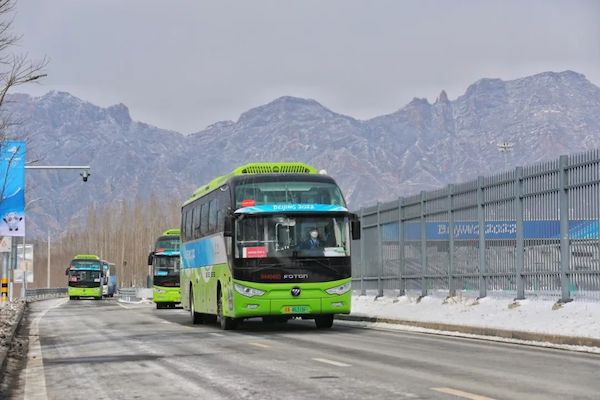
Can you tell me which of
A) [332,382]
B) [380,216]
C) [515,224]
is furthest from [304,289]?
[332,382]

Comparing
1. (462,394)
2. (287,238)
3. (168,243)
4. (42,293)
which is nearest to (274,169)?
(287,238)

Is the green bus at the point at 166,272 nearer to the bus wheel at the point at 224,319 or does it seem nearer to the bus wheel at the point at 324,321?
the bus wheel at the point at 224,319

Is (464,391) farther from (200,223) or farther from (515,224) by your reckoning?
(200,223)

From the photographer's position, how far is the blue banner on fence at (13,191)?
101 feet

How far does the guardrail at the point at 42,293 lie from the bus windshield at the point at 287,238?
181ft

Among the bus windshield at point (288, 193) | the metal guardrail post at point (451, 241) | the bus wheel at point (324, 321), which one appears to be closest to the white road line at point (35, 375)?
the bus windshield at point (288, 193)

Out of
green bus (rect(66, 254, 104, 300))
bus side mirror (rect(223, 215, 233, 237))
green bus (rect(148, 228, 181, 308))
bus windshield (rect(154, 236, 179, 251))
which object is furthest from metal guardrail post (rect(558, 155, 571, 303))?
green bus (rect(66, 254, 104, 300))

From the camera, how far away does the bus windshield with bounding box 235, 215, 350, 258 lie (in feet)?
73.8

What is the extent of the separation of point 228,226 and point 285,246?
1.37m

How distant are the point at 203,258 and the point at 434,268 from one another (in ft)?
20.5

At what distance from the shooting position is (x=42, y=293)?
9025cm

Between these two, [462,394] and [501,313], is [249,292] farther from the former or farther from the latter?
[462,394]

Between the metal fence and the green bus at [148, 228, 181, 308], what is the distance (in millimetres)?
20613

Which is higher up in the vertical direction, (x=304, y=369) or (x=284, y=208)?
(x=284, y=208)
